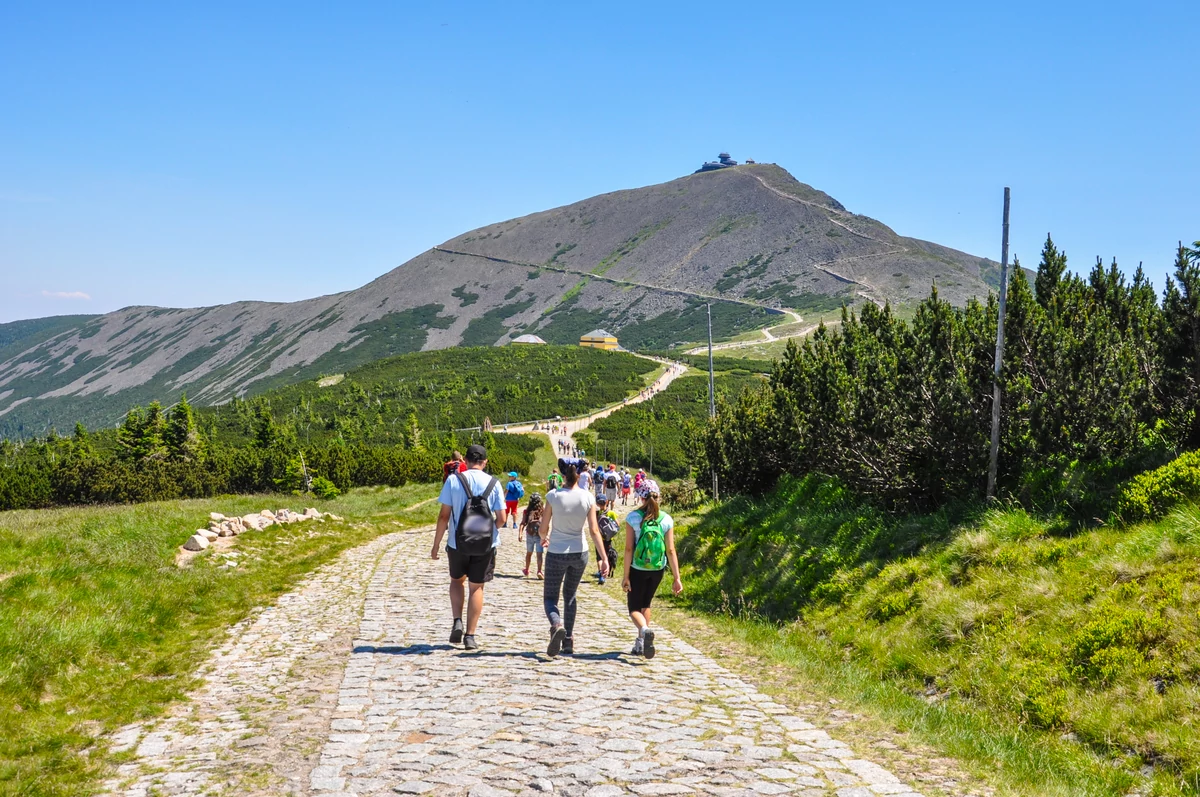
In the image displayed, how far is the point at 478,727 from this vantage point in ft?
21.8

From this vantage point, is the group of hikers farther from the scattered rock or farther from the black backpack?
the scattered rock

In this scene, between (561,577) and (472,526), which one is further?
(561,577)

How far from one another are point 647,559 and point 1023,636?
12.4ft

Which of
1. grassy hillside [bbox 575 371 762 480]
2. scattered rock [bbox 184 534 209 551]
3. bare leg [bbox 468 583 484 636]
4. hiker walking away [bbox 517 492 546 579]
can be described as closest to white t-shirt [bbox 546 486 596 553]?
bare leg [bbox 468 583 484 636]

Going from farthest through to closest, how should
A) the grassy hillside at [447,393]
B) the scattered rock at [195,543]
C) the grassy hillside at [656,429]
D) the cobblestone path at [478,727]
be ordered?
1. the grassy hillside at [447,393]
2. the grassy hillside at [656,429]
3. the scattered rock at [195,543]
4. the cobblestone path at [478,727]

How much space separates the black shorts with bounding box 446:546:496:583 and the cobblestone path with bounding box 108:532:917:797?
841mm

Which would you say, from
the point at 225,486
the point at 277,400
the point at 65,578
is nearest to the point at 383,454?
the point at 225,486

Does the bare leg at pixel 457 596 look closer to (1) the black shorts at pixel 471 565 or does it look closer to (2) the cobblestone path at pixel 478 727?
(1) the black shorts at pixel 471 565

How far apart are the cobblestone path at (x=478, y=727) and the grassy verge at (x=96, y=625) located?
477 mm

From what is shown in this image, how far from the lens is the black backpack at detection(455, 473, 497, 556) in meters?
9.38

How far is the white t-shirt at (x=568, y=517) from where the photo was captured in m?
9.37

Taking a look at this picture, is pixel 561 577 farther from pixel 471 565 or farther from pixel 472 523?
pixel 472 523

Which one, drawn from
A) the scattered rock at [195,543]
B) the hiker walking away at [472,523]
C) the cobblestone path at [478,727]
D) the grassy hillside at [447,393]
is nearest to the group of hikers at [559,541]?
the hiker walking away at [472,523]

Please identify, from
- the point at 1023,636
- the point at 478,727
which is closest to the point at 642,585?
the point at 478,727
